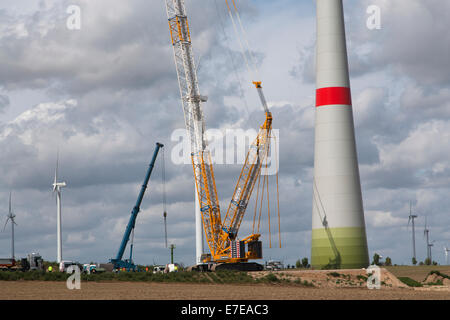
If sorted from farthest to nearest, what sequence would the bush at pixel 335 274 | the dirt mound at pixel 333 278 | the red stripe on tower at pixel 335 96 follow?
the red stripe on tower at pixel 335 96 → the bush at pixel 335 274 → the dirt mound at pixel 333 278

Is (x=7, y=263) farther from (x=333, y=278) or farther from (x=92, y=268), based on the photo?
(x=333, y=278)

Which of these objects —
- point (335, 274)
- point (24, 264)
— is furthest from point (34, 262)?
point (335, 274)

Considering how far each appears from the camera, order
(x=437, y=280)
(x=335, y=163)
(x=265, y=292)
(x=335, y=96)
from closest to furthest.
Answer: (x=265, y=292), (x=335, y=163), (x=335, y=96), (x=437, y=280)

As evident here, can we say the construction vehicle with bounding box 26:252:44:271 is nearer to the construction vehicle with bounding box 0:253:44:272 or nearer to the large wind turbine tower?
the construction vehicle with bounding box 0:253:44:272

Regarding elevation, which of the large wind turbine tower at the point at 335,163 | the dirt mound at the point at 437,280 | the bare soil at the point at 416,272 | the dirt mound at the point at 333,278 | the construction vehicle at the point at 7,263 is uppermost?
the large wind turbine tower at the point at 335,163

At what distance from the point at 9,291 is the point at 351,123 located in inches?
1836

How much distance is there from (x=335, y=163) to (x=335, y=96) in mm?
8346

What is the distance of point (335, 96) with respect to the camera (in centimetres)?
9156

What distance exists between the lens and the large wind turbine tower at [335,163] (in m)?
91.2

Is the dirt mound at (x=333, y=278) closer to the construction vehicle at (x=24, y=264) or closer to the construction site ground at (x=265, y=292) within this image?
the construction site ground at (x=265, y=292)

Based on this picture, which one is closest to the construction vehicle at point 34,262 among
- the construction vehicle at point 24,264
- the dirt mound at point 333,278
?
the construction vehicle at point 24,264

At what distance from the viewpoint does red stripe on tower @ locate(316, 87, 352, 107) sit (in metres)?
91.4

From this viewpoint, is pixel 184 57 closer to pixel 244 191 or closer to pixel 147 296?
pixel 244 191

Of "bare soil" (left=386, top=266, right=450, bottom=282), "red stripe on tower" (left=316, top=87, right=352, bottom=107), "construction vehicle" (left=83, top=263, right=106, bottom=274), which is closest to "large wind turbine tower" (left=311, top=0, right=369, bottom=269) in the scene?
"red stripe on tower" (left=316, top=87, right=352, bottom=107)
